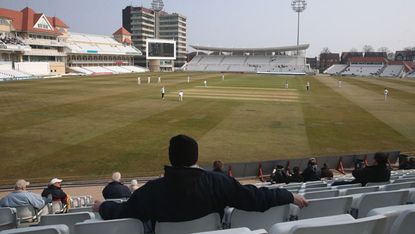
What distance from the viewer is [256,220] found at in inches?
124

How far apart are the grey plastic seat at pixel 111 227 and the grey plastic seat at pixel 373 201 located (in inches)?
77.5

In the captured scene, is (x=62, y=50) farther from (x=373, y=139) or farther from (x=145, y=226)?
(x=145, y=226)

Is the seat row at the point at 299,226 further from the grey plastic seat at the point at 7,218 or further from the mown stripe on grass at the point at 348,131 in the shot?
the mown stripe on grass at the point at 348,131

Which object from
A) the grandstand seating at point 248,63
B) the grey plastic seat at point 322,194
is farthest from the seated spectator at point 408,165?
the grandstand seating at point 248,63

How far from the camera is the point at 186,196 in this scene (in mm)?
2842

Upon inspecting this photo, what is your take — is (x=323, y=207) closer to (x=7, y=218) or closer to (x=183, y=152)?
(x=183, y=152)

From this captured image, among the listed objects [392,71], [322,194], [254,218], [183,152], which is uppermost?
[392,71]

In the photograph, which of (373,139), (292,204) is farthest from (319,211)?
(373,139)

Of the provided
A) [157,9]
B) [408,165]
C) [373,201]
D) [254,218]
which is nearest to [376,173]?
[373,201]

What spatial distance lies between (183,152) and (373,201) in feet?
6.01

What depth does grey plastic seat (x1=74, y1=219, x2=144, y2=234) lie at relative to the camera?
8.69 feet

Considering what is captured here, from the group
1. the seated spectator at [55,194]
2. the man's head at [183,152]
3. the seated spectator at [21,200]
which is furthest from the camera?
the seated spectator at [55,194]

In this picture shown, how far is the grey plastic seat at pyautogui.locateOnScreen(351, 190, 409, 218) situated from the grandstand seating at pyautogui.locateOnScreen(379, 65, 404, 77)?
115 meters

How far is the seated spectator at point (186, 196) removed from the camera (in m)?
2.83
